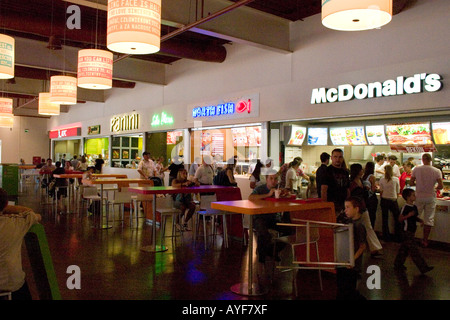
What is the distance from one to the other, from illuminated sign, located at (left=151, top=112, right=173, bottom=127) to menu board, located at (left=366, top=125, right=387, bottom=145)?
6623 millimetres

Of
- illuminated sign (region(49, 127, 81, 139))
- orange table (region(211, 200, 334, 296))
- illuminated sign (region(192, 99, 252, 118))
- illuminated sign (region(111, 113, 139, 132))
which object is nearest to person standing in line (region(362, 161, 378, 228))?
orange table (region(211, 200, 334, 296))

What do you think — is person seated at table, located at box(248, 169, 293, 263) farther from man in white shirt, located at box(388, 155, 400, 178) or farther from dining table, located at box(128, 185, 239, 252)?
man in white shirt, located at box(388, 155, 400, 178)

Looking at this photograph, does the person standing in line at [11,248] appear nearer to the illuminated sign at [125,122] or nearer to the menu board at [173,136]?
the menu board at [173,136]

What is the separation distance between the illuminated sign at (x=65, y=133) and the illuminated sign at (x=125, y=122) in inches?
166

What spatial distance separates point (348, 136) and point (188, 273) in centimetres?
542

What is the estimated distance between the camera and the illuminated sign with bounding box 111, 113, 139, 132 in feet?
50.4

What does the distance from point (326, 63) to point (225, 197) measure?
3.48m

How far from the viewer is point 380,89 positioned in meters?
7.39

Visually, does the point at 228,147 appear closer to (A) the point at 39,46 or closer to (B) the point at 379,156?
(B) the point at 379,156

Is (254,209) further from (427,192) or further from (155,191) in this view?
(427,192)

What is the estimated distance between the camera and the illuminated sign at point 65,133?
2039 cm

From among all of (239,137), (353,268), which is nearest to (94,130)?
(239,137)

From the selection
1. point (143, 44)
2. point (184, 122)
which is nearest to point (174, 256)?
point (143, 44)

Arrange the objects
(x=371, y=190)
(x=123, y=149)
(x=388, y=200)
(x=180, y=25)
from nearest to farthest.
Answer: (x=388, y=200) < (x=371, y=190) < (x=180, y=25) < (x=123, y=149)
